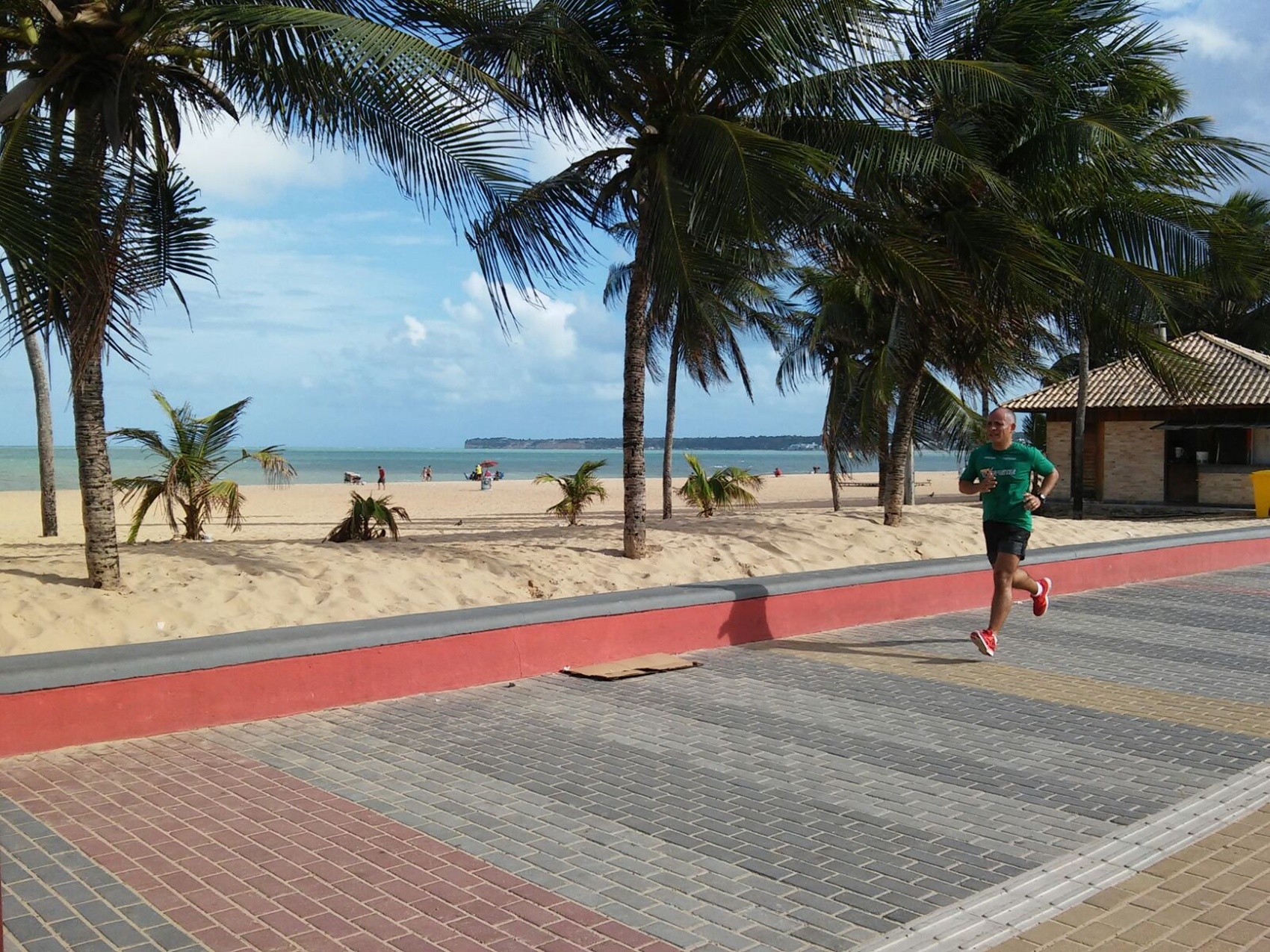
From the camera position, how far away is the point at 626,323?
452 inches

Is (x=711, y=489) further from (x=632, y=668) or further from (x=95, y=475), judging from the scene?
(x=95, y=475)

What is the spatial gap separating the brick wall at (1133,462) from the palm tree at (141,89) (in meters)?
25.4

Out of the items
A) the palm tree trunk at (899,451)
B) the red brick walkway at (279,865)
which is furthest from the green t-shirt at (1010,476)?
the palm tree trunk at (899,451)

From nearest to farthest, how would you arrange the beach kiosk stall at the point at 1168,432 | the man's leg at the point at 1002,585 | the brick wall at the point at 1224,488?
the man's leg at the point at 1002,585
the brick wall at the point at 1224,488
the beach kiosk stall at the point at 1168,432

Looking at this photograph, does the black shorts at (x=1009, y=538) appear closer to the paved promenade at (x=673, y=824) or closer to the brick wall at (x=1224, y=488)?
the paved promenade at (x=673, y=824)

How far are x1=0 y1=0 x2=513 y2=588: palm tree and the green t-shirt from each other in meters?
4.13

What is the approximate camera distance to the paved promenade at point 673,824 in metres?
3.54

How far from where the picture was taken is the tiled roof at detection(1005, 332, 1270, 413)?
26.7 m

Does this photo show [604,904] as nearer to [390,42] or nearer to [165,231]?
[390,42]

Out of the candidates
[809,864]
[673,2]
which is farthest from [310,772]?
[673,2]

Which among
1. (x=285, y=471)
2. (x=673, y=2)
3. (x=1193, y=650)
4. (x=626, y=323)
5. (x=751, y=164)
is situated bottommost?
(x=1193, y=650)

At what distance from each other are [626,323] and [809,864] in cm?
802

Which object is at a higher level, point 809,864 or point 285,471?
point 285,471

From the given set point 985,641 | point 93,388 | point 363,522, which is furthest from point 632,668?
point 363,522
